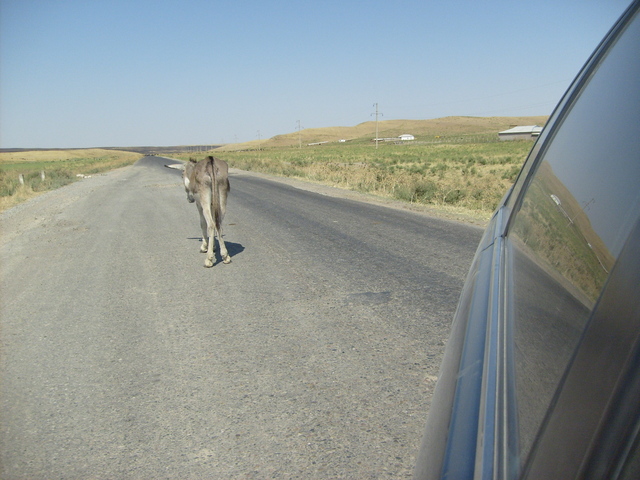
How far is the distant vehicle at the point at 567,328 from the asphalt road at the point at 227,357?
1.37 metres

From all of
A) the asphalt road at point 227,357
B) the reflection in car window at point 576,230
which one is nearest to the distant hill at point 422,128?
the asphalt road at point 227,357

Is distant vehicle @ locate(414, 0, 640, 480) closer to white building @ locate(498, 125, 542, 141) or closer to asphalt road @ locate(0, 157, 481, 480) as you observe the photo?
asphalt road @ locate(0, 157, 481, 480)

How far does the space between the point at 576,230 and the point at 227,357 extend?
3224 millimetres

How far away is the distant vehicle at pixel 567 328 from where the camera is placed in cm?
Answer: 62

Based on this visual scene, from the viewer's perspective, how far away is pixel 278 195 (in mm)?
17469

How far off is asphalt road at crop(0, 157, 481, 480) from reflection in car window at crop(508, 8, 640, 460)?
4.96ft

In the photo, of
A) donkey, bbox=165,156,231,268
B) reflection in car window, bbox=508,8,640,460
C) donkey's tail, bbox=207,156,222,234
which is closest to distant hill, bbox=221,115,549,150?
donkey, bbox=165,156,231,268

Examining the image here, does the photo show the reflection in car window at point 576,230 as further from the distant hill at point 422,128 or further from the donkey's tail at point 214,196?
the distant hill at point 422,128

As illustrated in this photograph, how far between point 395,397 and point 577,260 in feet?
7.70

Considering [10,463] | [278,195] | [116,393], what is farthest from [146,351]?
[278,195]

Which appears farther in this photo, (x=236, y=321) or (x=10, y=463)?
(x=236, y=321)

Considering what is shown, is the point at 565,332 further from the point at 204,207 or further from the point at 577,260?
the point at 204,207

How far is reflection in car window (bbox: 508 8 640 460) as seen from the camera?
32.8 inches

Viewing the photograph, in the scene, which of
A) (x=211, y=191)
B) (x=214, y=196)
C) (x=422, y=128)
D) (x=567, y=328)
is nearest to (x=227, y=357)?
(x=567, y=328)
